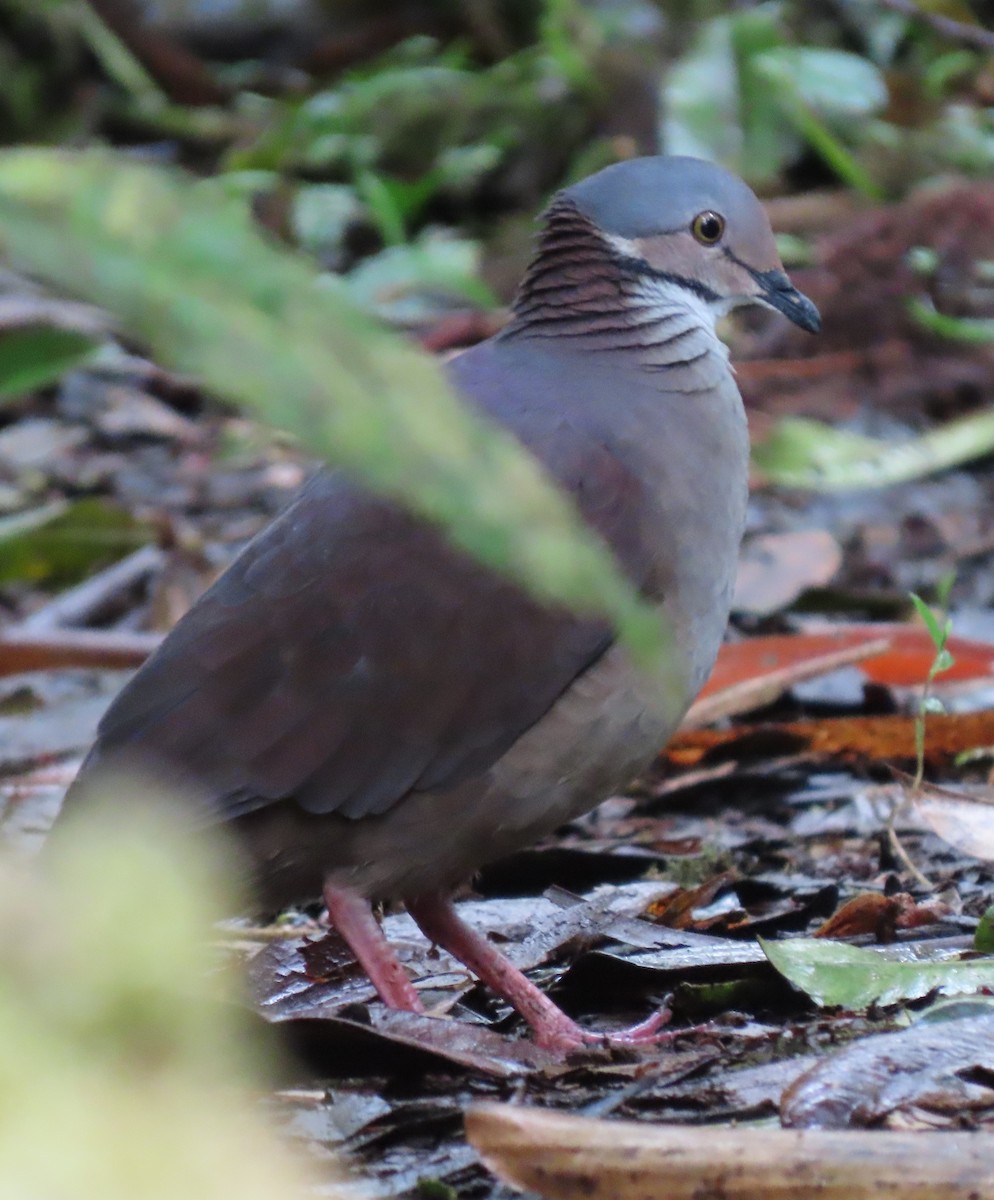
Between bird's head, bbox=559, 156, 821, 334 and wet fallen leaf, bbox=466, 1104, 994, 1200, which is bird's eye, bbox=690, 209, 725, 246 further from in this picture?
wet fallen leaf, bbox=466, 1104, 994, 1200

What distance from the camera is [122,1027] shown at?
1.08m

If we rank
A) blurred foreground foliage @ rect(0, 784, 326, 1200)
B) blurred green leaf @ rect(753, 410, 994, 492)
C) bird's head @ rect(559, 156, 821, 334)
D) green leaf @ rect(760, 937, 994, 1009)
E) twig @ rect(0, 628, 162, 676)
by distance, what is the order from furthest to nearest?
blurred green leaf @ rect(753, 410, 994, 492) → twig @ rect(0, 628, 162, 676) → bird's head @ rect(559, 156, 821, 334) → green leaf @ rect(760, 937, 994, 1009) → blurred foreground foliage @ rect(0, 784, 326, 1200)

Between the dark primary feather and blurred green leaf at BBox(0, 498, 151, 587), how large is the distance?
2.66 m

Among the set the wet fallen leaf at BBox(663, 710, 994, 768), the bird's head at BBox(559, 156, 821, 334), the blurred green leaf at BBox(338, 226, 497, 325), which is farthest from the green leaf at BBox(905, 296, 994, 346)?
the bird's head at BBox(559, 156, 821, 334)

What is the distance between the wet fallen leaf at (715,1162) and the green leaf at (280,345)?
0.86 meters

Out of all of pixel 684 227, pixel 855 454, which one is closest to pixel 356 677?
pixel 684 227

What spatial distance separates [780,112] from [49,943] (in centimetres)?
745

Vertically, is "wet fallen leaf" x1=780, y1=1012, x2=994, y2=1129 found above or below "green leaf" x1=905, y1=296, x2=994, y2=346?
above

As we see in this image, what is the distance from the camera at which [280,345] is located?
1.01 metres

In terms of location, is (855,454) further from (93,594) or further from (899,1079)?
(899,1079)

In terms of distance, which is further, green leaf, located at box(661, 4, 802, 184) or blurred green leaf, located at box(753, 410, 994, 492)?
green leaf, located at box(661, 4, 802, 184)

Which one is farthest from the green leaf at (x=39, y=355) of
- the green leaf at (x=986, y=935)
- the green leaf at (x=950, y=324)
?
A: the green leaf at (x=986, y=935)

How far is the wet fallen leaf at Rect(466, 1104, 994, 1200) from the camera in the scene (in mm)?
1730

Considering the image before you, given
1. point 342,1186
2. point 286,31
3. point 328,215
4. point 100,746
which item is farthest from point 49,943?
point 286,31
